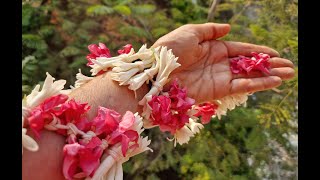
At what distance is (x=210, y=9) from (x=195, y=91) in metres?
1.15

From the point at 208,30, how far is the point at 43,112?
684 millimetres

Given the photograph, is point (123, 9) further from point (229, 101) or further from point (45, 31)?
point (229, 101)

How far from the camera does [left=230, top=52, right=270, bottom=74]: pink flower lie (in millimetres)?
1357

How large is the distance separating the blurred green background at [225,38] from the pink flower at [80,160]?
1253 millimetres

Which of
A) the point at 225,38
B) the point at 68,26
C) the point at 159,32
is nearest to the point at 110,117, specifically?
the point at 225,38

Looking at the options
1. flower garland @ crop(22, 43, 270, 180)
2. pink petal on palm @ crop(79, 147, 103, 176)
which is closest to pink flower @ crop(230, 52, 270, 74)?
flower garland @ crop(22, 43, 270, 180)

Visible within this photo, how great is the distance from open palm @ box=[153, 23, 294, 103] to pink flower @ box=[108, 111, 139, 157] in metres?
0.33

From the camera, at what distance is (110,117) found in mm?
941

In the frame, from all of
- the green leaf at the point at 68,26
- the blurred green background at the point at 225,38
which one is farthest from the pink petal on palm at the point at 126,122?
the green leaf at the point at 68,26

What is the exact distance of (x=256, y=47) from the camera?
144cm

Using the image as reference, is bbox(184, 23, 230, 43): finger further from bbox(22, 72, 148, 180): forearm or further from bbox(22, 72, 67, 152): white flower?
bbox(22, 72, 67, 152): white flower

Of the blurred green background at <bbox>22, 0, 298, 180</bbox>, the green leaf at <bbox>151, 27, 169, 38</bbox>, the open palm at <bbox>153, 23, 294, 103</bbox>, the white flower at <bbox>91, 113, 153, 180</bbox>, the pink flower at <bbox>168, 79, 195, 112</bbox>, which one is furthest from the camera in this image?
the green leaf at <bbox>151, 27, 169, 38</bbox>
